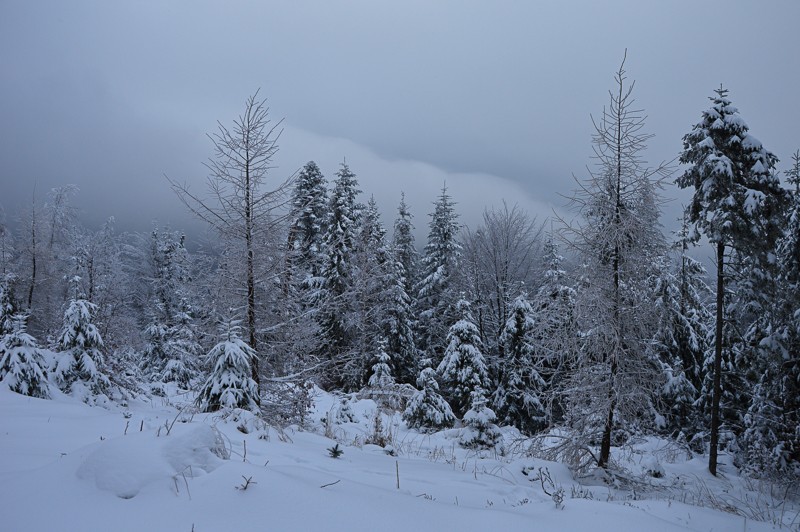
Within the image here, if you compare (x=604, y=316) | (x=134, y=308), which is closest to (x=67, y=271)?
(x=134, y=308)

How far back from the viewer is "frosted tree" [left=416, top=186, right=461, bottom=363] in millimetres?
27203

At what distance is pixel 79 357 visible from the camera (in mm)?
9836

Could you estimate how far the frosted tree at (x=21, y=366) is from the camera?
7.78 metres

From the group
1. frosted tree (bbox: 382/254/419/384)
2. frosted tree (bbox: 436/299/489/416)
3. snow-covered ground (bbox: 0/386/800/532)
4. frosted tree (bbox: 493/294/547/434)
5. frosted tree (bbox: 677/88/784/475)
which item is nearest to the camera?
snow-covered ground (bbox: 0/386/800/532)

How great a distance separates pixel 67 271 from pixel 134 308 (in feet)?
42.9

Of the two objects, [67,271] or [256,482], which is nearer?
[256,482]

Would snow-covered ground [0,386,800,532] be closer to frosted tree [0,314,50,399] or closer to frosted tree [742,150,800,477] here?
frosted tree [0,314,50,399]

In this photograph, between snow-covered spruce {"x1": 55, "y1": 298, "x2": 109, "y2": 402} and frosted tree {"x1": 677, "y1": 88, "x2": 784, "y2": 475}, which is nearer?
snow-covered spruce {"x1": 55, "y1": 298, "x2": 109, "y2": 402}

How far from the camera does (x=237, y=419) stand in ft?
16.6

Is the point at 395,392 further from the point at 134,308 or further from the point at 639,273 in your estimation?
the point at 134,308

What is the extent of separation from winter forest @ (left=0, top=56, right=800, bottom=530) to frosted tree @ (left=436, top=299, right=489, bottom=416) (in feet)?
0.32

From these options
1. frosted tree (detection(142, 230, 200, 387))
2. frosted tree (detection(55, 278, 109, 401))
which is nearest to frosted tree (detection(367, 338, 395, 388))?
frosted tree (detection(142, 230, 200, 387))

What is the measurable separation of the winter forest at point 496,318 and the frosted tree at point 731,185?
56mm

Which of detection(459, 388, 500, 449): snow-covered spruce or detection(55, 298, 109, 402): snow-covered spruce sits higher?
detection(55, 298, 109, 402): snow-covered spruce
